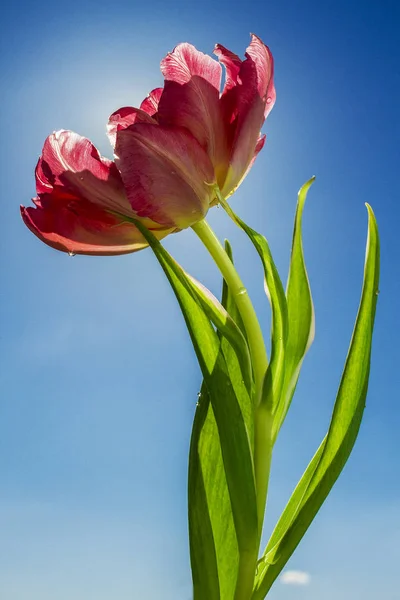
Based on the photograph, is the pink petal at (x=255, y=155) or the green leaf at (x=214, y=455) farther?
the pink petal at (x=255, y=155)

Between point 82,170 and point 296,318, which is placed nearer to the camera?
point 82,170

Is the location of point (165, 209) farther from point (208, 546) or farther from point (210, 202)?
point (208, 546)

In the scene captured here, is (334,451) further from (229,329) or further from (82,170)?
(82,170)

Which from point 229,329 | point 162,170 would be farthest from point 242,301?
point 162,170

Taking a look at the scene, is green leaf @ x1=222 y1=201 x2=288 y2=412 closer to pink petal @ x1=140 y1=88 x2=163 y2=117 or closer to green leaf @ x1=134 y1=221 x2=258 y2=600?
green leaf @ x1=134 y1=221 x2=258 y2=600

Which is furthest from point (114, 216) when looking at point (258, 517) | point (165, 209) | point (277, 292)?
point (258, 517)

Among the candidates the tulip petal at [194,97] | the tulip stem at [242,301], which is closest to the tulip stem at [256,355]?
the tulip stem at [242,301]

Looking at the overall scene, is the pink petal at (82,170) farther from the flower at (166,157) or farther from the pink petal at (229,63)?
the pink petal at (229,63)

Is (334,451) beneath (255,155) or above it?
beneath
